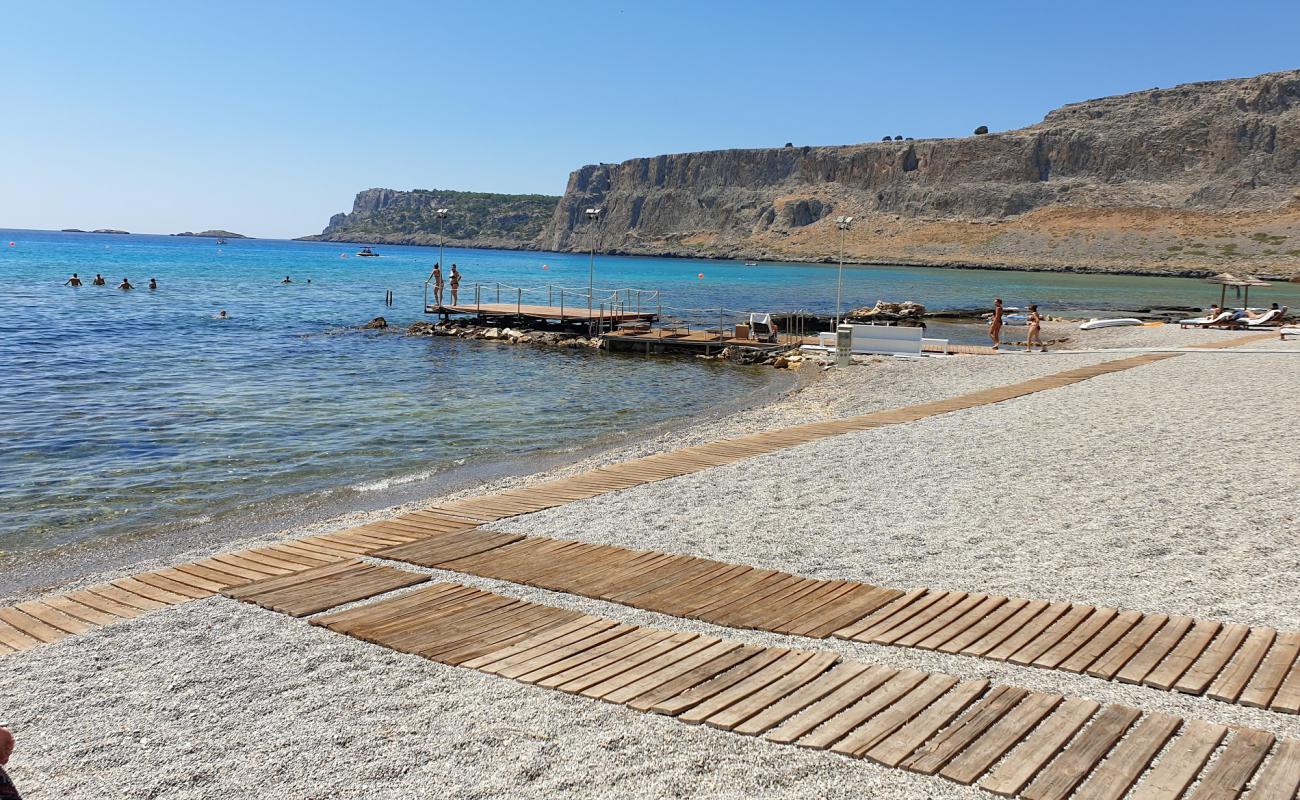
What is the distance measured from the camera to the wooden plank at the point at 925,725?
14.1 feet

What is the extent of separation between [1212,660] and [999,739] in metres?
1.73

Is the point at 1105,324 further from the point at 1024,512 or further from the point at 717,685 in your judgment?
the point at 717,685

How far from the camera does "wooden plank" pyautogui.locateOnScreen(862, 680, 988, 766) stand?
4.30 m

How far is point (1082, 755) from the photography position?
428 centimetres

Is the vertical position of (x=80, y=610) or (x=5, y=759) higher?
(x=5, y=759)

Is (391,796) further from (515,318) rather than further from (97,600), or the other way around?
(515,318)

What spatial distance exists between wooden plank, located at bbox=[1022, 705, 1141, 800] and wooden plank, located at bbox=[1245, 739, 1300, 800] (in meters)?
0.58

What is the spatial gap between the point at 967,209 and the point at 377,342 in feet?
384

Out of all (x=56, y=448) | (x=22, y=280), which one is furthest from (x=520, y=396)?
(x=22, y=280)

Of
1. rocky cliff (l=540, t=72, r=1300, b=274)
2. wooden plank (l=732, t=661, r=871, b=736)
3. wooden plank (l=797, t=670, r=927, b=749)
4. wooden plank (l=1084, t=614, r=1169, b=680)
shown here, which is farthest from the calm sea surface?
rocky cliff (l=540, t=72, r=1300, b=274)

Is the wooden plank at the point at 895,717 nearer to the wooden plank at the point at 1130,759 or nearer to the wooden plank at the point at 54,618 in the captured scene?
the wooden plank at the point at 1130,759

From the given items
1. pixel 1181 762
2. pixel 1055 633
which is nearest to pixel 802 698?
pixel 1181 762

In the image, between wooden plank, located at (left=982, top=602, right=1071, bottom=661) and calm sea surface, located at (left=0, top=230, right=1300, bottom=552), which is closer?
wooden plank, located at (left=982, top=602, right=1071, bottom=661)

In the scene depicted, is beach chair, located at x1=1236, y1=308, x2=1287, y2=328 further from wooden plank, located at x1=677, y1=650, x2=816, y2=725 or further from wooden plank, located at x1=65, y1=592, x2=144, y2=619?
wooden plank, located at x1=65, y1=592, x2=144, y2=619
